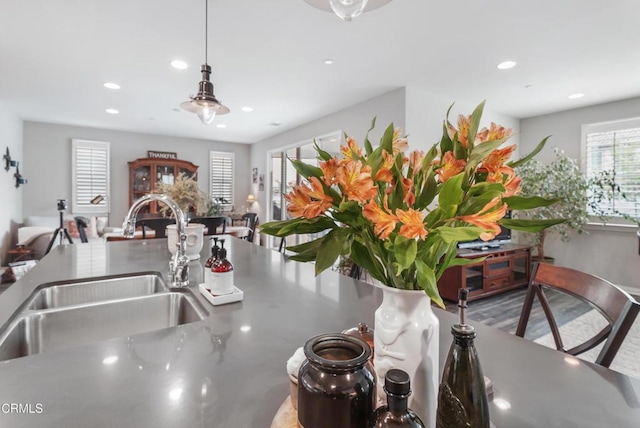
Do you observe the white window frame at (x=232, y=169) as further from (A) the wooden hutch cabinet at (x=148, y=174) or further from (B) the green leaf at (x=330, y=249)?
(B) the green leaf at (x=330, y=249)

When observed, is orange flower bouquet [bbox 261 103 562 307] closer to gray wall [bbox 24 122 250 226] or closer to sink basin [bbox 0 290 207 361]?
sink basin [bbox 0 290 207 361]

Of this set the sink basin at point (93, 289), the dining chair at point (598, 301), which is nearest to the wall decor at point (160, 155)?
the sink basin at point (93, 289)

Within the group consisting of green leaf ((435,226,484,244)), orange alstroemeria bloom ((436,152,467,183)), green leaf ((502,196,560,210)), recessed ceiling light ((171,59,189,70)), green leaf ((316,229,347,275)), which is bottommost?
green leaf ((316,229,347,275))

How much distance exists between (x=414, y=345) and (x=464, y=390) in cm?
8

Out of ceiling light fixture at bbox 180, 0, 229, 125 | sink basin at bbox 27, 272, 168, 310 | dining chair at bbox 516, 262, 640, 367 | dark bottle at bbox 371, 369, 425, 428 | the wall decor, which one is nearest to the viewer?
dark bottle at bbox 371, 369, 425, 428

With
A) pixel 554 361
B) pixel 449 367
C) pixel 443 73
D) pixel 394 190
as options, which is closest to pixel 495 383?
pixel 554 361

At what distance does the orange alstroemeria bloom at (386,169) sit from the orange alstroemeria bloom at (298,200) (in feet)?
0.37

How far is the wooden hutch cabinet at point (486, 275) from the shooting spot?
3.63 meters

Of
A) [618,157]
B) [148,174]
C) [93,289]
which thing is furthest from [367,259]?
[148,174]

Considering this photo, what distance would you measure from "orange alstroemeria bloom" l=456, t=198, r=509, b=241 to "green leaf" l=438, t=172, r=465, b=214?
26 mm

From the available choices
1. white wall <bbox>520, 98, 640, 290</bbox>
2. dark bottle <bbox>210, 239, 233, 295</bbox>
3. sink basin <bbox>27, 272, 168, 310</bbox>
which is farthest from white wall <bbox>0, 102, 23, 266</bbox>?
white wall <bbox>520, 98, 640, 290</bbox>

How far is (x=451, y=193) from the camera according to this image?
434 millimetres

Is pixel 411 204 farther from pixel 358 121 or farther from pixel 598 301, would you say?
pixel 358 121

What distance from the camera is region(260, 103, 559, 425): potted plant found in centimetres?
45
